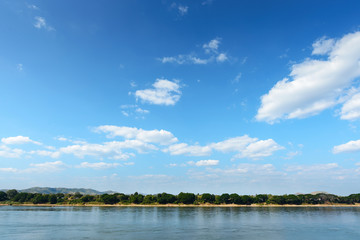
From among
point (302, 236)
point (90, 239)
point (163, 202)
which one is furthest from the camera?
point (163, 202)

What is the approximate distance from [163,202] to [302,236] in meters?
157

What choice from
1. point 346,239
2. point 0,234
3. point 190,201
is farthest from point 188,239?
point 190,201

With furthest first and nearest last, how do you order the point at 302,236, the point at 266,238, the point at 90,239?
the point at 302,236
the point at 266,238
the point at 90,239

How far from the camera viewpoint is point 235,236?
51312mm

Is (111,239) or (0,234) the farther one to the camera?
(0,234)

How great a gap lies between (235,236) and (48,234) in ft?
144

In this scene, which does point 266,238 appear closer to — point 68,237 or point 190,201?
point 68,237

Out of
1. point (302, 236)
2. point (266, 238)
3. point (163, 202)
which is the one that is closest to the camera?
point (266, 238)

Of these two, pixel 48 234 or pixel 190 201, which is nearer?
pixel 48 234

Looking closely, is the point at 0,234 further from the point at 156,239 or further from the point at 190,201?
the point at 190,201

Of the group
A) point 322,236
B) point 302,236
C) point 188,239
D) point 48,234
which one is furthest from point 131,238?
point 322,236

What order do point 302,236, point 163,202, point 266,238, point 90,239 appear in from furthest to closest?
point 163,202 → point 302,236 → point 266,238 → point 90,239

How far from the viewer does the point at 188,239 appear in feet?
156

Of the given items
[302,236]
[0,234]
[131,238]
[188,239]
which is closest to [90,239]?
[131,238]
